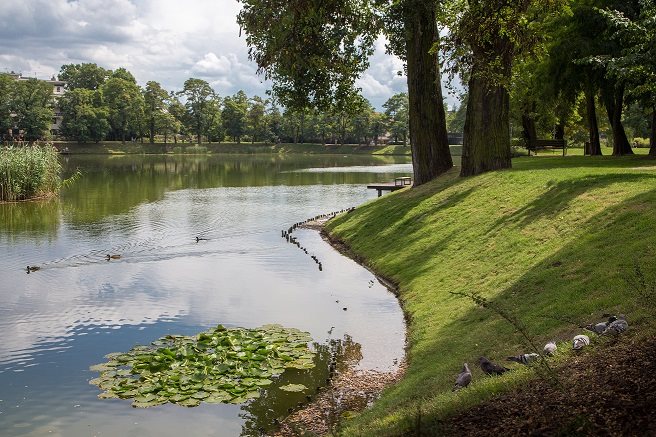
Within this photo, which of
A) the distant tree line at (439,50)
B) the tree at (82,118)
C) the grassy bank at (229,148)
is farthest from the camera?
the grassy bank at (229,148)

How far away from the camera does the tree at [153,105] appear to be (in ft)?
428

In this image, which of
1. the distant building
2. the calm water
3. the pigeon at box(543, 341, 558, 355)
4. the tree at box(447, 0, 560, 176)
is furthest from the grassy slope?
the distant building

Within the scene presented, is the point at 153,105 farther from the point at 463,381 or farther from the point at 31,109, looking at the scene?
the point at 463,381

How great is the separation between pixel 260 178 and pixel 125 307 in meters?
45.9

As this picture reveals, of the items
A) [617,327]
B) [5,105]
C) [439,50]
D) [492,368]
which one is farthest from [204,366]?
[5,105]

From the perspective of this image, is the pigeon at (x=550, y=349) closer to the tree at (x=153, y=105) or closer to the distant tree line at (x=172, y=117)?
the distant tree line at (x=172, y=117)

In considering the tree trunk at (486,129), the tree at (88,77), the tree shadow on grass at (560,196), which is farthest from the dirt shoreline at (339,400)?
Answer: the tree at (88,77)

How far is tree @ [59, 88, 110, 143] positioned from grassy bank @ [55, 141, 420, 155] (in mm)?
1981

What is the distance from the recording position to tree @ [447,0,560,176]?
20.8 m

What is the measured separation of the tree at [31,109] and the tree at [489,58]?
108236 mm

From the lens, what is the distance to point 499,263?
53.1ft

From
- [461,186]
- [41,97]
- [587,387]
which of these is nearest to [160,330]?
[587,387]

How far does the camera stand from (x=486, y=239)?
60.4ft

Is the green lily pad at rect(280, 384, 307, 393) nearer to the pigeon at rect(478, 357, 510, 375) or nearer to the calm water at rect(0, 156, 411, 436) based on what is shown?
the calm water at rect(0, 156, 411, 436)
